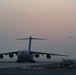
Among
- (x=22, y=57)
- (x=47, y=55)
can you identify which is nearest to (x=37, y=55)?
(x=47, y=55)

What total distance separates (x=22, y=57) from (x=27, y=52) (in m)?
2.81

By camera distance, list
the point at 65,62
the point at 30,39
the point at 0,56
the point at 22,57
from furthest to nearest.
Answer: the point at 30,39
the point at 0,56
the point at 22,57
the point at 65,62

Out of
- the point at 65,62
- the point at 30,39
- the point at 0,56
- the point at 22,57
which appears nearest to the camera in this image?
the point at 65,62

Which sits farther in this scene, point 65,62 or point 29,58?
point 29,58

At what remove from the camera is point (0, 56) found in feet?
324

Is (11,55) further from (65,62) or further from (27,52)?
(65,62)

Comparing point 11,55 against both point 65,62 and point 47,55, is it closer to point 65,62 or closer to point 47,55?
point 47,55

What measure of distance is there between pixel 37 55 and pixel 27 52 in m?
7.78

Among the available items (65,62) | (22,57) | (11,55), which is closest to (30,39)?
(11,55)

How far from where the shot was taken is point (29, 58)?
308 ft

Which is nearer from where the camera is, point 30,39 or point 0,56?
point 0,56

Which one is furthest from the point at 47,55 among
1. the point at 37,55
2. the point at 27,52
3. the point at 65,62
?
the point at 65,62

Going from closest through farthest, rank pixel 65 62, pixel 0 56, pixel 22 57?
1. pixel 65 62
2. pixel 22 57
3. pixel 0 56

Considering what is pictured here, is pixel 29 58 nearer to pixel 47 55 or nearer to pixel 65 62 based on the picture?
pixel 47 55
